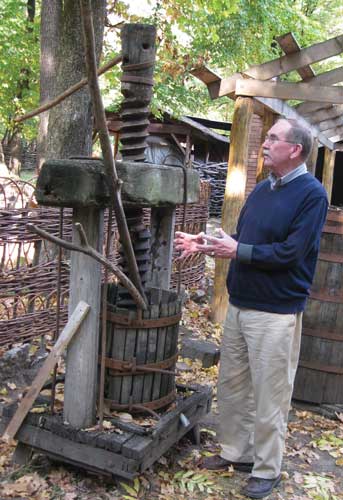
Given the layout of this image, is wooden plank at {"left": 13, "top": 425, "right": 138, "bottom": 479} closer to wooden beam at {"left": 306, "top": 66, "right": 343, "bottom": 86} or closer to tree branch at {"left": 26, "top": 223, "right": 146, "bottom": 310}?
tree branch at {"left": 26, "top": 223, "right": 146, "bottom": 310}

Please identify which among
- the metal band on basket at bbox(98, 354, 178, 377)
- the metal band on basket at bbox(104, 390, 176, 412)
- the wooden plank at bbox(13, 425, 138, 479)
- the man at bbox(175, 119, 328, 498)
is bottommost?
Result: the wooden plank at bbox(13, 425, 138, 479)

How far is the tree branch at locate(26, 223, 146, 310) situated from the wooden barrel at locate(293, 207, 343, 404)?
6.51 ft

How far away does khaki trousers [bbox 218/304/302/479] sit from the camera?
311cm

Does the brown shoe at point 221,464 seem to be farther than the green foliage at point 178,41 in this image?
No

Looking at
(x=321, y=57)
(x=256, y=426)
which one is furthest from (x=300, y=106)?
(x=256, y=426)

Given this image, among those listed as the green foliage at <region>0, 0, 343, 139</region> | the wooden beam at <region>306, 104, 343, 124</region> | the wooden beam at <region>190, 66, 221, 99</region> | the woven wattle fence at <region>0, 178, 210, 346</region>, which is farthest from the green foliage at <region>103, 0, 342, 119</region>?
the woven wattle fence at <region>0, 178, 210, 346</region>

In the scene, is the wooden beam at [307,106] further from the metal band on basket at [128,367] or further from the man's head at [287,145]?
the metal band on basket at [128,367]

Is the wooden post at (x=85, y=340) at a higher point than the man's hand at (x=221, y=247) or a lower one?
lower

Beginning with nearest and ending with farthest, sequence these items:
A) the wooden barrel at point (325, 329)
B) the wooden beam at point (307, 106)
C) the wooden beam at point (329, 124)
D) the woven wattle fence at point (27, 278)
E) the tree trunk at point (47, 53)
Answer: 1. the wooden barrel at point (325, 329)
2. the woven wattle fence at point (27, 278)
3. the tree trunk at point (47, 53)
4. the wooden beam at point (307, 106)
5. the wooden beam at point (329, 124)

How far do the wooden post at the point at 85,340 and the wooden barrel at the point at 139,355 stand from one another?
10cm

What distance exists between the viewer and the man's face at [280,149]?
9.99 ft

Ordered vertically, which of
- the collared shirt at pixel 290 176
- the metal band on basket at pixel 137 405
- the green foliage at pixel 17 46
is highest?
the green foliage at pixel 17 46

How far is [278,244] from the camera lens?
9.70 ft

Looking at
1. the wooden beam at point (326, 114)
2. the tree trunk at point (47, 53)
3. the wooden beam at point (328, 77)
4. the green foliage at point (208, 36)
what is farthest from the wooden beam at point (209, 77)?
the green foliage at point (208, 36)
